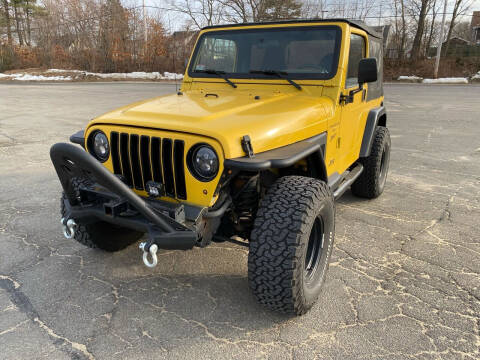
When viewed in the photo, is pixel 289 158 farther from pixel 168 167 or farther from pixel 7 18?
pixel 7 18

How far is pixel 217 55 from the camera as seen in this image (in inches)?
151

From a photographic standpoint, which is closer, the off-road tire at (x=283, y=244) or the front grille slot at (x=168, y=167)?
the off-road tire at (x=283, y=244)


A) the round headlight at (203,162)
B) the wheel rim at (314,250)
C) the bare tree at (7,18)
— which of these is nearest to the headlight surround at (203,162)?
the round headlight at (203,162)

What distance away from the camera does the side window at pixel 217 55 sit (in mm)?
3750

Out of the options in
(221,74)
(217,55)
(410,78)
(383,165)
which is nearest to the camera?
(221,74)

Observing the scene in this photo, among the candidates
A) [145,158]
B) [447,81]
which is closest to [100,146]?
[145,158]

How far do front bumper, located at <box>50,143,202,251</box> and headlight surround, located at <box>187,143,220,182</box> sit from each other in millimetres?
207

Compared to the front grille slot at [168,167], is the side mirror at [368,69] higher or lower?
higher

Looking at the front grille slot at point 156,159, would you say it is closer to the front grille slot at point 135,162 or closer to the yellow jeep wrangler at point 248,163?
the yellow jeep wrangler at point 248,163

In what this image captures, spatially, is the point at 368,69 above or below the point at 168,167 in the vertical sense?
above

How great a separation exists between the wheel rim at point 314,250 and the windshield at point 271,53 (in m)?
1.35

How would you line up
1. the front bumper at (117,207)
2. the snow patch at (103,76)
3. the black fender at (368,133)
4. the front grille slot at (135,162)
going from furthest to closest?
the snow patch at (103,76) → the black fender at (368,133) → the front grille slot at (135,162) → the front bumper at (117,207)

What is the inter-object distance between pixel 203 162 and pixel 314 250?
1096 millimetres

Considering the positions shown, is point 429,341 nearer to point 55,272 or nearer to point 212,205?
point 212,205
